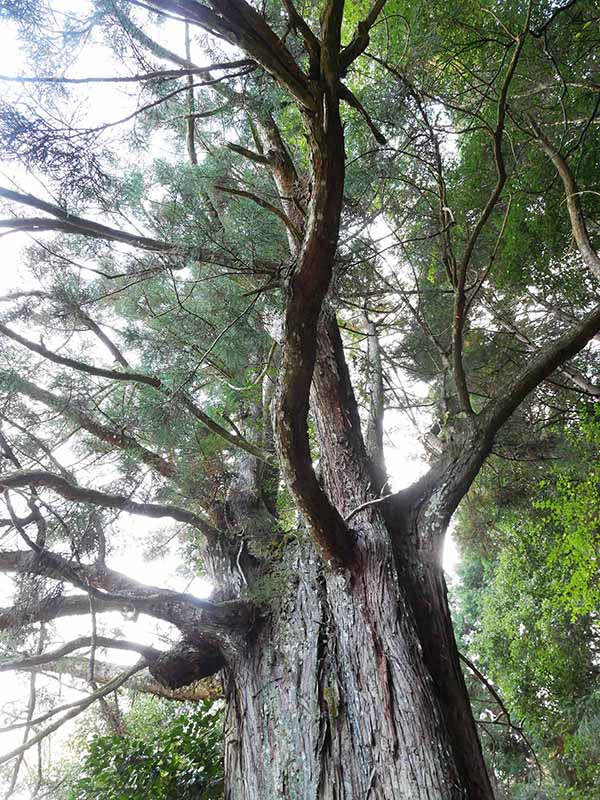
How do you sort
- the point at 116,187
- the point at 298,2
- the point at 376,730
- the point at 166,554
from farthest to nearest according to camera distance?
the point at 166,554, the point at 298,2, the point at 116,187, the point at 376,730

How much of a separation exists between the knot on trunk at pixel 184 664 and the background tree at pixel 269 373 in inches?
0.5

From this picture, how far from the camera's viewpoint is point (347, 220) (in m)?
3.02

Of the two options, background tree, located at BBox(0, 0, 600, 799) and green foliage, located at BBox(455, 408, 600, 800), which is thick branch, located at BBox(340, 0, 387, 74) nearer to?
background tree, located at BBox(0, 0, 600, 799)

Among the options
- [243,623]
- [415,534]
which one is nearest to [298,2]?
[415,534]

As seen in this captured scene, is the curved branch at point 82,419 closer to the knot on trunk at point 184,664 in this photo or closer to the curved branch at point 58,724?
the knot on trunk at point 184,664

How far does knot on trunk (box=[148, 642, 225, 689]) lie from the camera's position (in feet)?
8.04

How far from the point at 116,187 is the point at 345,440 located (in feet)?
5.52

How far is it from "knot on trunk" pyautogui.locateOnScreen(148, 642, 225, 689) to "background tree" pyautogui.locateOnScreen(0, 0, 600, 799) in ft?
0.04

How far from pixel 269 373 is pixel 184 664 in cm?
174

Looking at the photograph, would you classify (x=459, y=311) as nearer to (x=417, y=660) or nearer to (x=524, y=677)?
(x=417, y=660)

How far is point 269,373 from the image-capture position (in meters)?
3.21

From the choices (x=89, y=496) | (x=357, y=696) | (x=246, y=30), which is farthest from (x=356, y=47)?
(x=357, y=696)

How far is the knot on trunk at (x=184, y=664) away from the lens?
2.45m

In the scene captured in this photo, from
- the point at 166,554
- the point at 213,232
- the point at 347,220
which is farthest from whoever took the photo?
the point at 166,554
